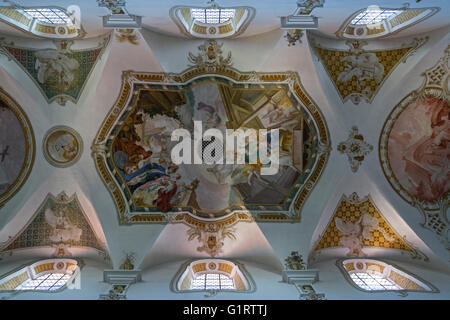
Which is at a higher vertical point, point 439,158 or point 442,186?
point 439,158

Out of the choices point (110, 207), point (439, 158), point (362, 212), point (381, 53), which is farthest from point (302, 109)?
point (110, 207)

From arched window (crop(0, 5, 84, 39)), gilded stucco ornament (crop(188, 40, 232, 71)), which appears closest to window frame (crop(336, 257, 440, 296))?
gilded stucco ornament (crop(188, 40, 232, 71))

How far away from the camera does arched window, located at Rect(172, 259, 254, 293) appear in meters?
9.47

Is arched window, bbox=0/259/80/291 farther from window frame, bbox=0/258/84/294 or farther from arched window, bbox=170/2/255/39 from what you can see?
arched window, bbox=170/2/255/39

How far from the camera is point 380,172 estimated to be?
1079cm

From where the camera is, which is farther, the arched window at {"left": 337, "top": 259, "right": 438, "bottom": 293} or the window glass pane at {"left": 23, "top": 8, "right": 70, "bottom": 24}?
the window glass pane at {"left": 23, "top": 8, "right": 70, "bottom": 24}

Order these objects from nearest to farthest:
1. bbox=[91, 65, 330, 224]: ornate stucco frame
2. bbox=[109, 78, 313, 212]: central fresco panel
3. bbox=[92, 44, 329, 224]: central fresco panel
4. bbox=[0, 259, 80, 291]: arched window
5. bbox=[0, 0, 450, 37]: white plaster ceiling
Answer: bbox=[0, 0, 450, 37]: white plaster ceiling, bbox=[0, 259, 80, 291]: arched window, bbox=[91, 65, 330, 224]: ornate stucco frame, bbox=[92, 44, 329, 224]: central fresco panel, bbox=[109, 78, 313, 212]: central fresco panel

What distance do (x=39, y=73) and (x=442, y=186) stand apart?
12157mm

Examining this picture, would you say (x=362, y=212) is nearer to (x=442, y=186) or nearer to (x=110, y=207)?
(x=442, y=186)

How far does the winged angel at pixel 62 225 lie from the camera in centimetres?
1064

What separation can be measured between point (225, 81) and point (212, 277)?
5686 mm

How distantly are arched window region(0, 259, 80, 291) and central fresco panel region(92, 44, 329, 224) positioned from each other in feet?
6.66

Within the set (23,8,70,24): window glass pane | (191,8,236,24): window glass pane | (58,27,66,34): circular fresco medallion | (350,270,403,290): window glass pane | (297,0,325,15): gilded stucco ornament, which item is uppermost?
(191,8,236,24): window glass pane

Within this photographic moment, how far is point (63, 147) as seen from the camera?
10.7 metres
